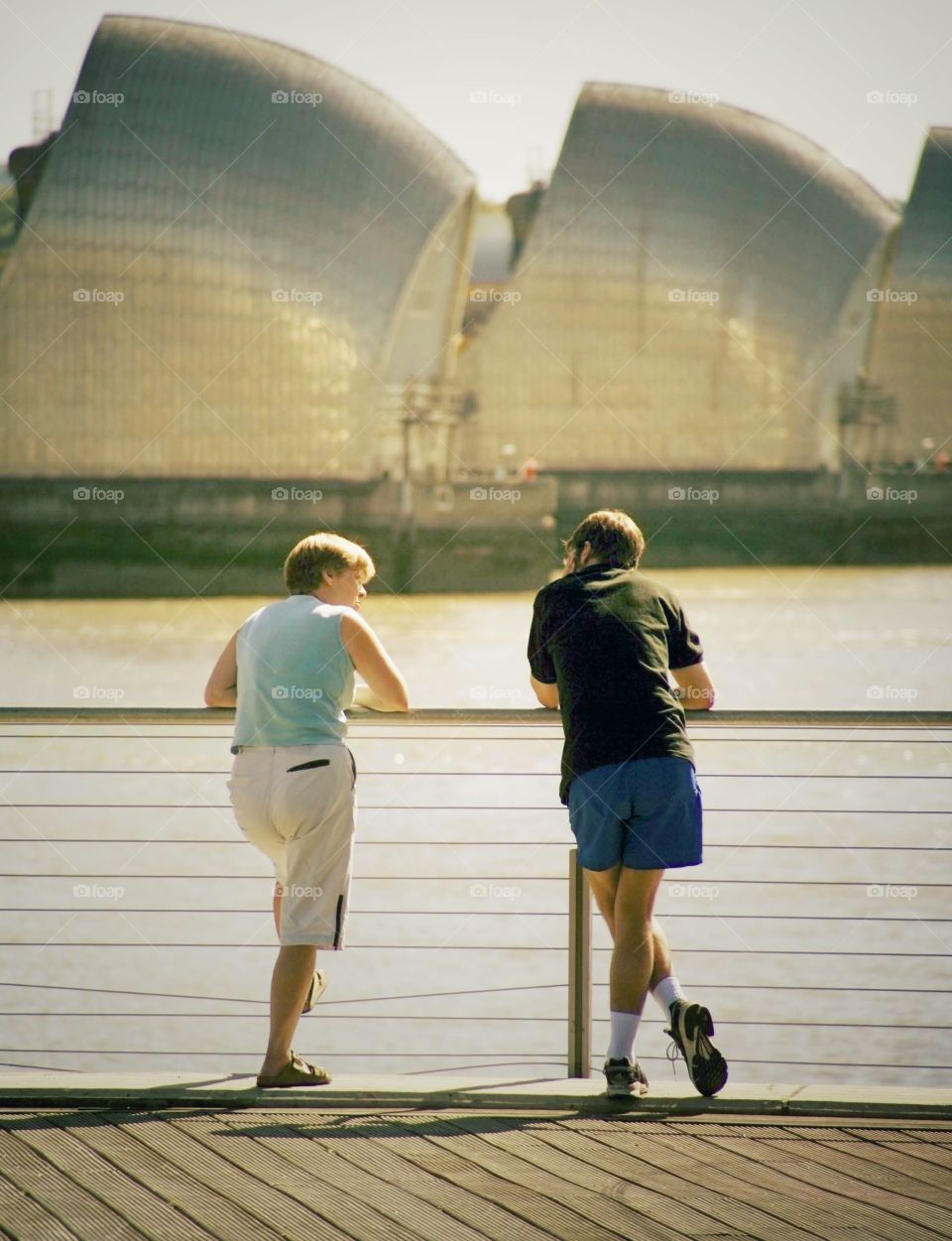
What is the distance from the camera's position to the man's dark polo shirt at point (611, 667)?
2545 mm

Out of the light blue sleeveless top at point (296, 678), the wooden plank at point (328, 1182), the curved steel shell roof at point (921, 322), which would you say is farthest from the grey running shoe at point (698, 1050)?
the curved steel shell roof at point (921, 322)

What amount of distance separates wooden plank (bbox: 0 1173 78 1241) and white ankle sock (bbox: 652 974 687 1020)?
41.0 inches

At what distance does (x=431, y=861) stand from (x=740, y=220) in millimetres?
36593

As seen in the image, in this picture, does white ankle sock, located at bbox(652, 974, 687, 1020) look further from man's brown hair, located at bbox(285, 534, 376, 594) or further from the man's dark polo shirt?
man's brown hair, located at bbox(285, 534, 376, 594)

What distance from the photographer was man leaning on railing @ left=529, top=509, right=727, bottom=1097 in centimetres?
254

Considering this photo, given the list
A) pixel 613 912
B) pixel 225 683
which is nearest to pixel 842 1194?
pixel 613 912

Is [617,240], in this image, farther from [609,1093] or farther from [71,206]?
[609,1093]

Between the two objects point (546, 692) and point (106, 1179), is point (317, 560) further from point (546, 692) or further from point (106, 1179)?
point (106, 1179)

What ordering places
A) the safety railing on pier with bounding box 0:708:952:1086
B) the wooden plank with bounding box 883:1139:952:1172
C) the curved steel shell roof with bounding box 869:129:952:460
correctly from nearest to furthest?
the wooden plank with bounding box 883:1139:952:1172, the safety railing on pier with bounding box 0:708:952:1086, the curved steel shell roof with bounding box 869:129:952:460

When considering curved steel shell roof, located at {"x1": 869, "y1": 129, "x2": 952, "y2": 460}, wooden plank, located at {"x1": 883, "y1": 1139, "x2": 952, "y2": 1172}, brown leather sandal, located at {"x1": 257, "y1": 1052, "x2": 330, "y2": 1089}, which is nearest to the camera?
wooden plank, located at {"x1": 883, "y1": 1139, "x2": 952, "y2": 1172}

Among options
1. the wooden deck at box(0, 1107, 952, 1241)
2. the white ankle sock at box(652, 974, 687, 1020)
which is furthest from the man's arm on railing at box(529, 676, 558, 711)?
the wooden deck at box(0, 1107, 952, 1241)

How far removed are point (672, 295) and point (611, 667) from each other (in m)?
42.2

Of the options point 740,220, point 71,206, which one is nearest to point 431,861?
point 71,206

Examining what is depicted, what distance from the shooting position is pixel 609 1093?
260 centimetres
